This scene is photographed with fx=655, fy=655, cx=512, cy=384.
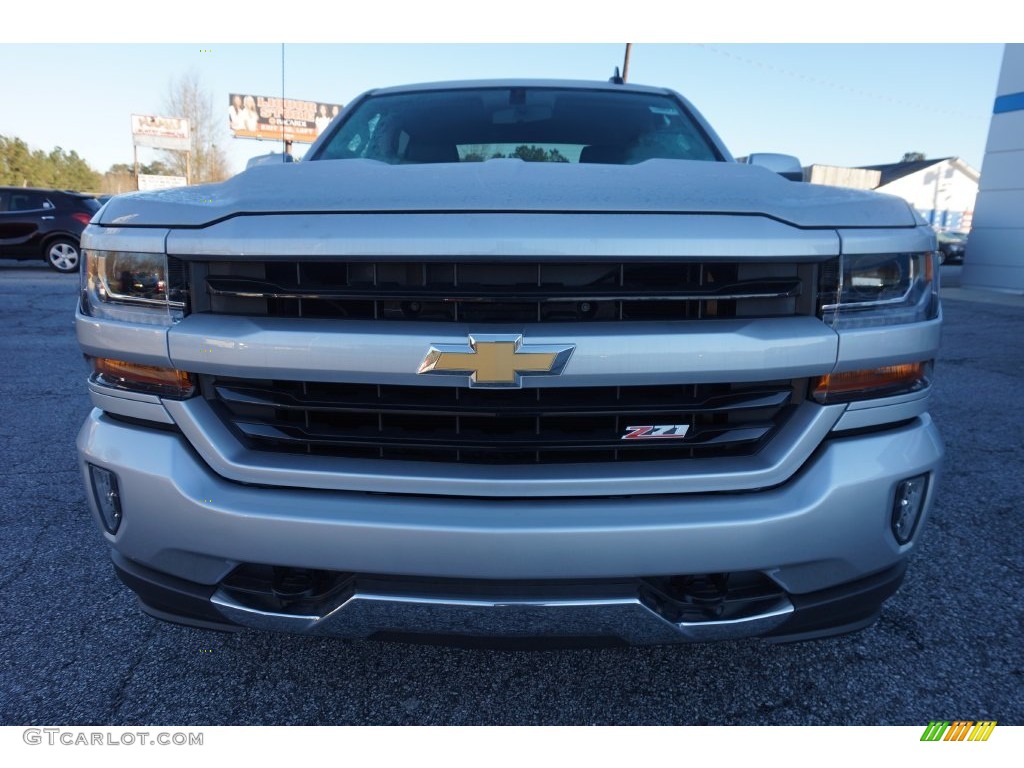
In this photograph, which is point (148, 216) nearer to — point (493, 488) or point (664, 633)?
point (493, 488)

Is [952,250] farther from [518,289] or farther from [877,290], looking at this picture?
[518,289]

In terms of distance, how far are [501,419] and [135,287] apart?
0.88 metres

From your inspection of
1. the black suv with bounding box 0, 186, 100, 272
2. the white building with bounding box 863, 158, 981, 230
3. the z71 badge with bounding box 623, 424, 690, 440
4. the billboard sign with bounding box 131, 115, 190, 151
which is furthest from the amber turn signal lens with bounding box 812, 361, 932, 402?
the white building with bounding box 863, 158, 981, 230

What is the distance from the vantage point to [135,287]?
1489 millimetres

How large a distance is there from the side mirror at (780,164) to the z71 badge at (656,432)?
157 centimetres

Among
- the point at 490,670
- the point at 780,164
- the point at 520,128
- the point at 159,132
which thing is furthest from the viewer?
the point at 159,132

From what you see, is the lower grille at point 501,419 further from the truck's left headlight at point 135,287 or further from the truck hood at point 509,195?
the truck hood at point 509,195

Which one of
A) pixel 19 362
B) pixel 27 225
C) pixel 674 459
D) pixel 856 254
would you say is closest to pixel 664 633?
pixel 674 459

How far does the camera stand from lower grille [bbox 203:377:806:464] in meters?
1.44

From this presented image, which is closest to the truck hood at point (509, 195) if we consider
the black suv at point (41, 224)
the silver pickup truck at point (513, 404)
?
the silver pickup truck at point (513, 404)

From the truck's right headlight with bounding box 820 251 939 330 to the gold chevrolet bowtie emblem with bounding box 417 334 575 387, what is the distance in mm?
604

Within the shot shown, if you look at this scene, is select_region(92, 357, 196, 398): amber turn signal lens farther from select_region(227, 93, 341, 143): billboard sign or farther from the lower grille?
select_region(227, 93, 341, 143): billboard sign

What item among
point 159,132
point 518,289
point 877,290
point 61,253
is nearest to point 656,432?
point 518,289

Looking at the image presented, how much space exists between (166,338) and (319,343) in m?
0.36
